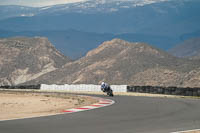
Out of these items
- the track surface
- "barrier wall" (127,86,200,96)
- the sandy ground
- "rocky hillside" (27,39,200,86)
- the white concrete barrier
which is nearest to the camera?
the track surface

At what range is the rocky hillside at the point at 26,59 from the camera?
143 meters

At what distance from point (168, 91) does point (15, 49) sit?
122m

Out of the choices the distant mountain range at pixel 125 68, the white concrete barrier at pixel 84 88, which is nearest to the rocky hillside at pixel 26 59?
the distant mountain range at pixel 125 68

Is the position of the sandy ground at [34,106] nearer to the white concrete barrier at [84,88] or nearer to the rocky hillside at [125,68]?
the white concrete barrier at [84,88]

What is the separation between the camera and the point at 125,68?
11306 cm

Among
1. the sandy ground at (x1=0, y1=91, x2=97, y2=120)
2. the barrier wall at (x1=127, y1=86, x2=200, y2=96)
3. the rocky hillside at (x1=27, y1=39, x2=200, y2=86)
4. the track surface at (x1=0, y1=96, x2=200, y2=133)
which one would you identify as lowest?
the sandy ground at (x1=0, y1=91, x2=97, y2=120)

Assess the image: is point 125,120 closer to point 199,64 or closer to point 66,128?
point 66,128

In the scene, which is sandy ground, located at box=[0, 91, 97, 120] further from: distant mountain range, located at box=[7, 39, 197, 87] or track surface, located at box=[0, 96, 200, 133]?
distant mountain range, located at box=[7, 39, 197, 87]

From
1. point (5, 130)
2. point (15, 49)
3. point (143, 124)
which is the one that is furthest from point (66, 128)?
point (15, 49)

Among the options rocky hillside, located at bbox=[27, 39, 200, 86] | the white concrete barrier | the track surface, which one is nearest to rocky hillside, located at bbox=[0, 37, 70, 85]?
rocky hillside, located at bbox=[27, 39, 200, 86]

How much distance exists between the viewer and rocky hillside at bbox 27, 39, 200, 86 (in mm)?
97688

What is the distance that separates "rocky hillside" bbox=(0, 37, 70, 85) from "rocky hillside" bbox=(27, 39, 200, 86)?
13.4 metres

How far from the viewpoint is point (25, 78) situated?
142375 millimetres

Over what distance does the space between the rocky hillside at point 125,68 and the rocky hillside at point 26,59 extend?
13.4 meters
